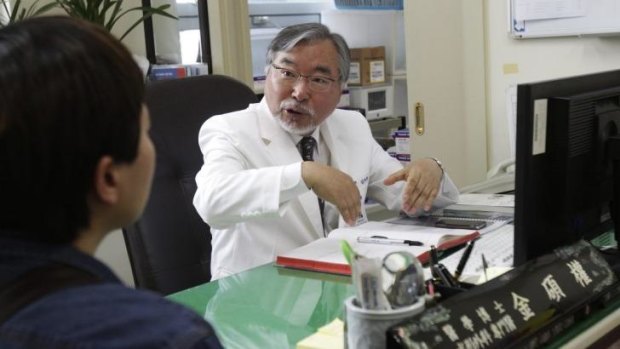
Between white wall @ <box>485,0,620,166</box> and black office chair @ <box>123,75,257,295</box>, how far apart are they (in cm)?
119

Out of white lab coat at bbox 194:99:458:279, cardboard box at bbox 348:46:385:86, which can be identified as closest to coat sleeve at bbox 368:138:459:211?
white lab coat at bbox 194:99:458:279

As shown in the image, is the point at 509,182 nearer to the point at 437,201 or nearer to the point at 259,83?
the point at 437,201

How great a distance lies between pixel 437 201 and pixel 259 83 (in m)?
2.10

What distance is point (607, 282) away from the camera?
1177mm

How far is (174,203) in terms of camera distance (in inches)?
70.9

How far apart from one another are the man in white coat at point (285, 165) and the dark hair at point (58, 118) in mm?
965

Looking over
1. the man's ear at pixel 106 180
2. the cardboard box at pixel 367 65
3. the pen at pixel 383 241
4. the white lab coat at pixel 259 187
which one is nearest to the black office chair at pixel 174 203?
the white lab coat at pixel 259 187

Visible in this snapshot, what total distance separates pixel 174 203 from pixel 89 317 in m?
1.20

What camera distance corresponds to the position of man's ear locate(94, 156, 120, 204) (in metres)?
0.67

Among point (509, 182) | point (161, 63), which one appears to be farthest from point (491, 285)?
point (161, 63)

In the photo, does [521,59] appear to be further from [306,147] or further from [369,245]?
[369,245]

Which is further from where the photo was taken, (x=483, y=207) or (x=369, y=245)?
(x=483, y=207)

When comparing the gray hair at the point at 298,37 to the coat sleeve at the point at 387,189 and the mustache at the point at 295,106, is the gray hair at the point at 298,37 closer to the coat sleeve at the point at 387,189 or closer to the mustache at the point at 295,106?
the mustache at the point at 295,106

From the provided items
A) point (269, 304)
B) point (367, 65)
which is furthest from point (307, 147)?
point (367, 65)
